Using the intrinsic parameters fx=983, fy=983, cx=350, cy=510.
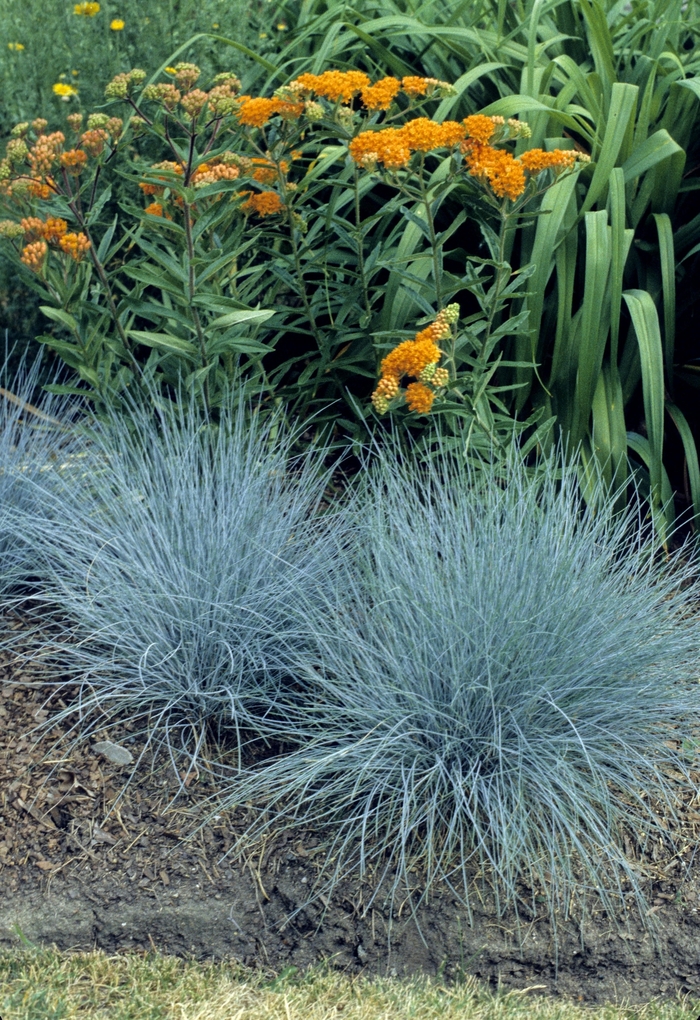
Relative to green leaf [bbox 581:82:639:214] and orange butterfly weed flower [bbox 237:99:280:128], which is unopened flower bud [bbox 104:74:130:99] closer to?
orange butterfly weed flower [bbox 237:99:280:128]

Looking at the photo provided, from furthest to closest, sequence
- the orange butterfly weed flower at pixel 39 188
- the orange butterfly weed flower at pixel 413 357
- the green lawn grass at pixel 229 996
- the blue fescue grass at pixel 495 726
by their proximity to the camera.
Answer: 1. the orange butterfly weed flower at pixel 39 188
2. the orange butterfly weed flower at pixel 413 357
3. the blue fescue grass at pixel 495 726
4. the green lawn grass at pixel 229 996

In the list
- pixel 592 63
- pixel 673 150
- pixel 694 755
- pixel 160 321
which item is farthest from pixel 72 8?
Result: pixel 694 755

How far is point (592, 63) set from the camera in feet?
11.8

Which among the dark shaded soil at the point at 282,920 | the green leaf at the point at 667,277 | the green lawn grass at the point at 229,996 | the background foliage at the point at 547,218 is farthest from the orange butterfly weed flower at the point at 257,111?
the green lawn grass at the point at 229,996

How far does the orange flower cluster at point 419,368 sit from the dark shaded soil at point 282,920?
1.03m

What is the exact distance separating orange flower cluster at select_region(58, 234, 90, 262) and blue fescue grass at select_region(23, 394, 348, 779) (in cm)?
46

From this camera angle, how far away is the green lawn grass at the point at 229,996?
1842mm

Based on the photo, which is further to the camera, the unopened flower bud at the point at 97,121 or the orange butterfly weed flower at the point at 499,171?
the unopened flower bud at the point at 97,121

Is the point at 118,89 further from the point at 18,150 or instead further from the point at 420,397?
the point at 420,397

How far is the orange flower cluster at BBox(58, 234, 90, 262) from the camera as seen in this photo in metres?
2.51

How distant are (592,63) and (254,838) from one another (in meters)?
2.99

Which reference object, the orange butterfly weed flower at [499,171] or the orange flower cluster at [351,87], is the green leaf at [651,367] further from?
the orange flower cluster at [351,87]

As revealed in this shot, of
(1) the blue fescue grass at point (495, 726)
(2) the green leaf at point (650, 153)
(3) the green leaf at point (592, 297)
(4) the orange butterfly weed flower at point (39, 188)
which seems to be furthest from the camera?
(2) the green leaf at point (650, 153)

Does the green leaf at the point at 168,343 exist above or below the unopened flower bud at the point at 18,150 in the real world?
below
